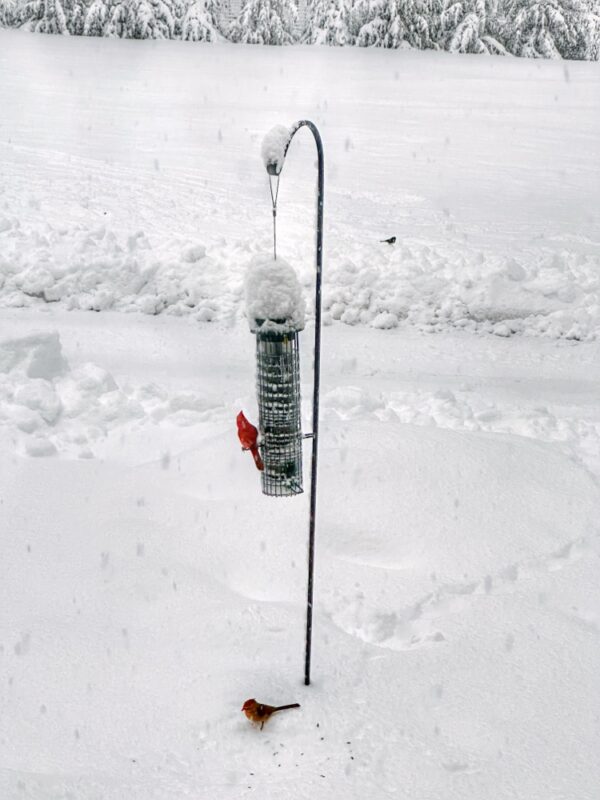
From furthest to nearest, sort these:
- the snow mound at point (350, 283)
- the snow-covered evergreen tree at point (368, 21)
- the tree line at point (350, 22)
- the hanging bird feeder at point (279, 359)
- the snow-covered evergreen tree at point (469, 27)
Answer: the tree line at point (350, 22)
the snow-covered evergreen tree at point (469, 27)
the snow-covered evergreen tree at point (368, 21)
the snow mound at point (350, 283)
the hanging bird feeder at point (279, 359)

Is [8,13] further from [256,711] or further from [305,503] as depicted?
[256,711]

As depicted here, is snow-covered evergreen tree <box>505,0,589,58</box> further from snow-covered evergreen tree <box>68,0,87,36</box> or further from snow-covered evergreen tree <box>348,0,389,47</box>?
snow-covered evergreen tree <box>68,0,87,36</box>

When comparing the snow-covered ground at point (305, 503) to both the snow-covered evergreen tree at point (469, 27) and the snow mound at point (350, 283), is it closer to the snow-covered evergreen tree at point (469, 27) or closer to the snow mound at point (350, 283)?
the snow mound at point (350, 283)

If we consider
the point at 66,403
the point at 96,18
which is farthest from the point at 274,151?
the point at 96,18

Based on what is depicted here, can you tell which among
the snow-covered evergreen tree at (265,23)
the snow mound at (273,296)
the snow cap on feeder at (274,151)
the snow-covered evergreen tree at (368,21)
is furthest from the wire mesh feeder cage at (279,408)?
the snow-covered evergreen tree at (265,23)

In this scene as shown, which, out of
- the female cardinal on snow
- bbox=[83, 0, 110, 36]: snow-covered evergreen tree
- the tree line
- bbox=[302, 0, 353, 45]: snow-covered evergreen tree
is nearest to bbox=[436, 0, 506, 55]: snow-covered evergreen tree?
the tree line

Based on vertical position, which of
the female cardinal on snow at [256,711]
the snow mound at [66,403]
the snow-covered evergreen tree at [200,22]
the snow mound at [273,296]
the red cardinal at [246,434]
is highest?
the snow-covered evergreen tree at [200,22]

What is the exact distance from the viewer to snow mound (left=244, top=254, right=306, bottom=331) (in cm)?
343

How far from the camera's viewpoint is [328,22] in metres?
25.7

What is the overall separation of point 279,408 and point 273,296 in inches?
23.9

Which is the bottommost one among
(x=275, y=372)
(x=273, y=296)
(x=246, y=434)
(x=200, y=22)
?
(x=246, y=434)

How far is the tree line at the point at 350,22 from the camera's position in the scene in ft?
81.7

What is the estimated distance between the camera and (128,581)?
4758 mm

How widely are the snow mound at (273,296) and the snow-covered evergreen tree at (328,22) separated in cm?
2409
